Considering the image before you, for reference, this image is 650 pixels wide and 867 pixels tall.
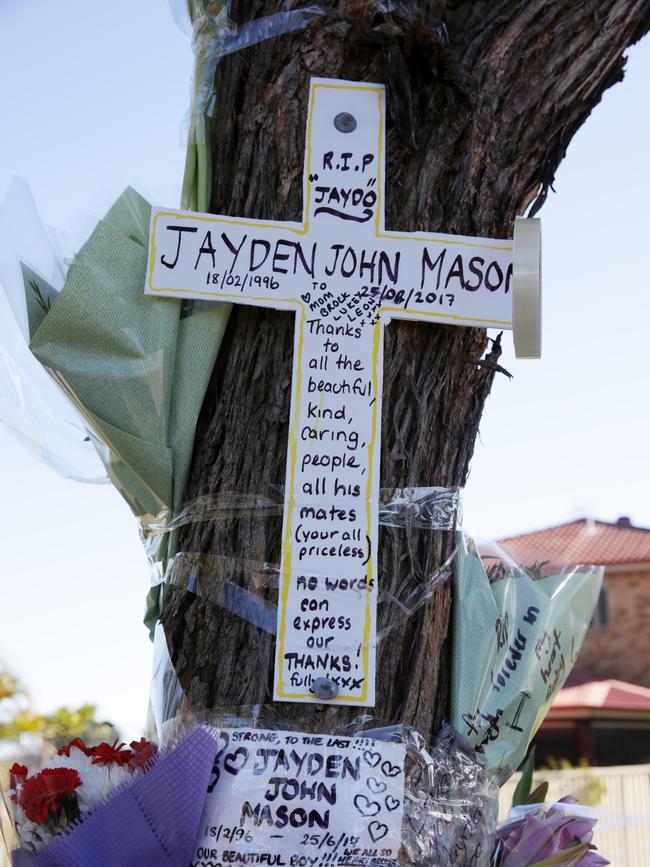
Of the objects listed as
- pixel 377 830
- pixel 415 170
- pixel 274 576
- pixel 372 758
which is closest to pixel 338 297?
pixel 415 170

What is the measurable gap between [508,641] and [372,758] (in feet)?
1.25

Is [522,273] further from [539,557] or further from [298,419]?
[539,557]

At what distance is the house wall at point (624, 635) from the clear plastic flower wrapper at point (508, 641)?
45.1 feet

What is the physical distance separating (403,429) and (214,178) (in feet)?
2.06

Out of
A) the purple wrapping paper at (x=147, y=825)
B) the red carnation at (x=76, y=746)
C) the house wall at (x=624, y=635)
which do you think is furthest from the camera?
the house wall at (x=624, y=635)

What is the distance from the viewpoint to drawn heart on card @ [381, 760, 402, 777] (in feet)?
4.88

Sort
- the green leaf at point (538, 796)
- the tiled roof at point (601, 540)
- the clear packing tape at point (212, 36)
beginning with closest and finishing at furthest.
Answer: the clear packing tape at point (212, 36) → the green leaf at point (538, 796) → the tiled roof at point (601, 540)

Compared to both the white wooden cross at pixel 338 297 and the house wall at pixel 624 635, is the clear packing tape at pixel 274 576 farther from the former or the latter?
the house wall at pixel 624 635

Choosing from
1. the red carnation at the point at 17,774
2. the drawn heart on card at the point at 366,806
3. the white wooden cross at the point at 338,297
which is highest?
the white wooden cross at the point at 338,297

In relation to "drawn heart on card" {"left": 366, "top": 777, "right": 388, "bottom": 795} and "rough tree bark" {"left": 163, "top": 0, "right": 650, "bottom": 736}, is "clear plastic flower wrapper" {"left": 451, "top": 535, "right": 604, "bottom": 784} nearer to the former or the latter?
"rough tree bark" {"left": 163, "top": 0, "right": 650, "bottom": 736}

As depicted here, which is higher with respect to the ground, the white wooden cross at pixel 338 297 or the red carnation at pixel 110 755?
the white wooden cross at pixel 338 297

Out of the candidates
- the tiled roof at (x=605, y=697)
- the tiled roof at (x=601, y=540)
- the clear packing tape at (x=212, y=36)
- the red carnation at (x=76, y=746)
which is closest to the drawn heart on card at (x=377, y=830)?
the red carnation at (x=76, y=746)

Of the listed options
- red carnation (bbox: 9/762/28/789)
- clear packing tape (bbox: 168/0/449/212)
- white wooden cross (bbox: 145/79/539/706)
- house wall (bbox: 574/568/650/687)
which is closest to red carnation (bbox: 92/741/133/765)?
red carnation (bbox: 9/762/28/789)

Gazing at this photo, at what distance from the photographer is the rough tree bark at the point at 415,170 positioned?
1.64 m
